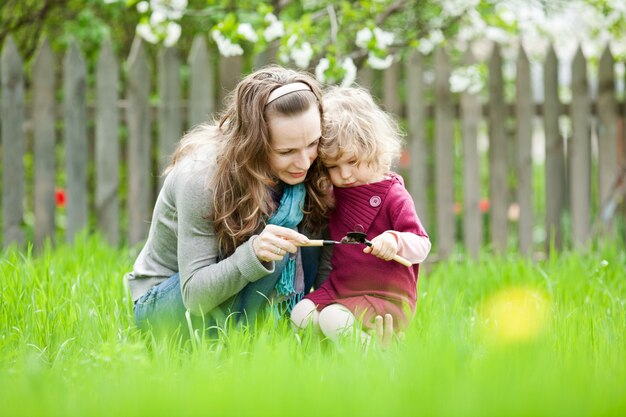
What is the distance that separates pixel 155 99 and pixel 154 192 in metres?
0.85

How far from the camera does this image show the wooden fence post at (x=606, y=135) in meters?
5.11

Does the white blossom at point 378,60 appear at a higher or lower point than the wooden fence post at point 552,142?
higher

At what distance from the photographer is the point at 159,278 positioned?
9.03 ft

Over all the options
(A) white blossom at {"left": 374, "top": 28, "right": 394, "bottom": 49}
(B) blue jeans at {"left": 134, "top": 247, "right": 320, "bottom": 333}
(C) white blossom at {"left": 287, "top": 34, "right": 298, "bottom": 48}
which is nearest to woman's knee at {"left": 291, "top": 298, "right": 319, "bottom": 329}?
(B) blue jeans at {"left": 134, "top": 247, "right": 320, "bottom": 333}

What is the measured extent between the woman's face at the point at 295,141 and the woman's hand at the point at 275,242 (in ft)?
0.73

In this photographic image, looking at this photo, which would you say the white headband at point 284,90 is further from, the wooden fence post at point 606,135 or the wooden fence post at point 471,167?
the wooden fence post at point 606,135

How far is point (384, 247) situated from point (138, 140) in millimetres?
2772

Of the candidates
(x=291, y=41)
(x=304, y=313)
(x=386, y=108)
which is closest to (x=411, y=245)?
(x=304, y=313)

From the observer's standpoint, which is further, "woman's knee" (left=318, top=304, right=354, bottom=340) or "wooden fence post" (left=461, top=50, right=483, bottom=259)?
"wooden fence post" (left=461, top=50, right=483, bottom=259)

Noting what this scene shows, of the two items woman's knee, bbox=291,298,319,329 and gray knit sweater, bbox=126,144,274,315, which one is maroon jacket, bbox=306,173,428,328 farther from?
gray knit sweater, bbox=126,144,274,315

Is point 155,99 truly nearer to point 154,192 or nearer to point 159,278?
point 154,192

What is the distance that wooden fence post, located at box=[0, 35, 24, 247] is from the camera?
15.1ft

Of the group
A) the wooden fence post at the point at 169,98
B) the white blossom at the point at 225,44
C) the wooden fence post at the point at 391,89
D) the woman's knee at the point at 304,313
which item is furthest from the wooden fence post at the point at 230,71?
the woman's knee at the point at 304,313

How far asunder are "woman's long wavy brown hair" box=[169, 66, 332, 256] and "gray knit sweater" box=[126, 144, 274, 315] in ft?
0.17
